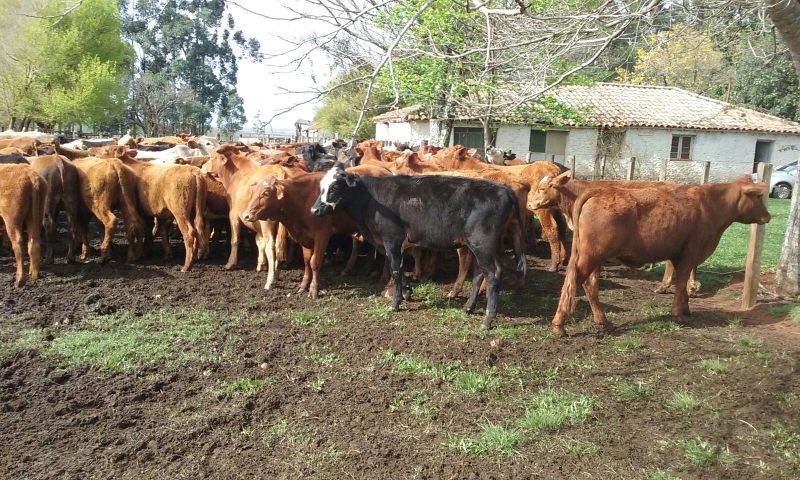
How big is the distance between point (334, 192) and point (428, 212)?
1229 millimetres

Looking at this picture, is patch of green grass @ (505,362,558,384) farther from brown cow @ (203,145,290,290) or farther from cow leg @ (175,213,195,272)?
cow leg @ (175,213,195,272)

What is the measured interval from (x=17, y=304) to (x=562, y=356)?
6582 millimetres

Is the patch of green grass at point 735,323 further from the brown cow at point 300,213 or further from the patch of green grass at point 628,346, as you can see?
the brown cow at point 300,213

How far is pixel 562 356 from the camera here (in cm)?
576

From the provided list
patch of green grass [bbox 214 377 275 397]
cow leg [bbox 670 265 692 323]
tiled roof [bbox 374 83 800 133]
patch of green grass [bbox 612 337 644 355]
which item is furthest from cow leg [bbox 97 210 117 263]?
tiled roof [bbox 374 83 800 133]

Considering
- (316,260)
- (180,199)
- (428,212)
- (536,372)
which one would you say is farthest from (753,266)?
(180,199)

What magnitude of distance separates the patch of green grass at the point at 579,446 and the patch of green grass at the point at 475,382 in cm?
94

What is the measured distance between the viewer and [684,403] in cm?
465

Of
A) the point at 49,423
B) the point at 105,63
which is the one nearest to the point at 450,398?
the point at 49,423

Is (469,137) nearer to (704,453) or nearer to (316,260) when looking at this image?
(316,260)

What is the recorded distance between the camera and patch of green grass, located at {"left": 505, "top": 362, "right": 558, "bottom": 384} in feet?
17.2

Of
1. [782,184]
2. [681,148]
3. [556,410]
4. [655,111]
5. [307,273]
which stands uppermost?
[655,111]

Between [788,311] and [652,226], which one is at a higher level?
[652,226]

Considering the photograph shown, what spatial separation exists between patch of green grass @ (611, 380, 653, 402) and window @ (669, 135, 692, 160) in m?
29.6
